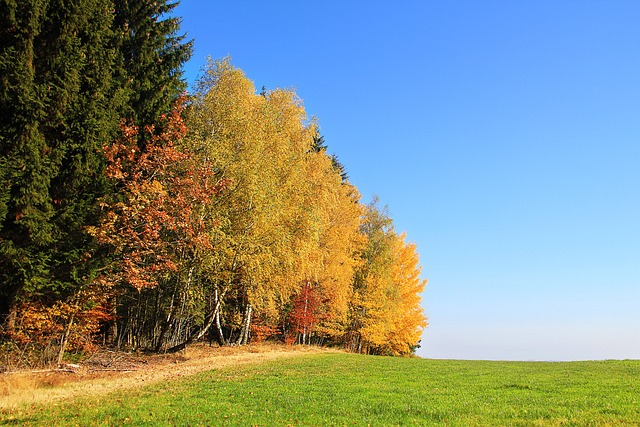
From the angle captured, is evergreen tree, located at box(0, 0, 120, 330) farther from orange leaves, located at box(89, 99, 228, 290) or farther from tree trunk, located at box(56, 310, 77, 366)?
tree trunk, located at box(56, 310, 77, 366)

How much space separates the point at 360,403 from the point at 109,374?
432 inches

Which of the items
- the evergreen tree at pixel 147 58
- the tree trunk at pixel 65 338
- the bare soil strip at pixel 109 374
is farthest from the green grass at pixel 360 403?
the evergreen tree at pixel 147 58

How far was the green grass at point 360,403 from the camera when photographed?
418 inches

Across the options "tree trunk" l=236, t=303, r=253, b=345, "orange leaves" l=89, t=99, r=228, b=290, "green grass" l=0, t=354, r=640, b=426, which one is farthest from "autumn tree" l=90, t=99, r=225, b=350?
"green grass" l=0, t=354, r=640, b=426

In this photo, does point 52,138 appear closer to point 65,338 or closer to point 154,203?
point 154,203

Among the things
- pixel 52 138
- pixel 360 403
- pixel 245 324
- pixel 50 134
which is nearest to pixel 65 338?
pixel 52 138

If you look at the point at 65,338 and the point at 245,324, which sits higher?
the point at 245,324

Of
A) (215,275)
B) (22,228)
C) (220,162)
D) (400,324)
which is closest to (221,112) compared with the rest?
(220,162)

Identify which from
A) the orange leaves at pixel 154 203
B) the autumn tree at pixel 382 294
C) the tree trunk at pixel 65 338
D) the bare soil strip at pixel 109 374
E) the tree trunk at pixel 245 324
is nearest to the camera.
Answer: the bare soil strip at pixel 109 374

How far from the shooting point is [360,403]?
12.9 m

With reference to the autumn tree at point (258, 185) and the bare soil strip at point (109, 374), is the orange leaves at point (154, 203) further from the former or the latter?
the bare soil strip at point (109, 374)

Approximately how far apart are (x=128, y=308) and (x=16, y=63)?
17164 millimetres

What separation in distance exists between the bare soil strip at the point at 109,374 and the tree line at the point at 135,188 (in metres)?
1.15

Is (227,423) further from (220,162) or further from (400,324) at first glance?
(400,324)
